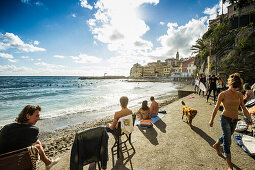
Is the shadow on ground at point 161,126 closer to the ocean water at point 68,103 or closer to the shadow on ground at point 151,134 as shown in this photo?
the shadow on ground at point 151,134

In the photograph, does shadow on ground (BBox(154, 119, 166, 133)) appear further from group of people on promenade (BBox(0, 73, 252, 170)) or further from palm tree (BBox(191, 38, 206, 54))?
palm tree (BBox(191, 38, 206, 54))

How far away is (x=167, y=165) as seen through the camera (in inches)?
99.3

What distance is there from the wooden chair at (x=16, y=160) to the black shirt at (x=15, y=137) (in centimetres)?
61

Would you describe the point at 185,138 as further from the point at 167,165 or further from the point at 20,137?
the point at 20,137

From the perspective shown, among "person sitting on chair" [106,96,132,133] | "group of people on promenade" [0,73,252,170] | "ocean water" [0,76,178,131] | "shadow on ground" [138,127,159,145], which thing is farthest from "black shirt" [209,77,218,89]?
"person sitting on chair" [106,96,132,133]

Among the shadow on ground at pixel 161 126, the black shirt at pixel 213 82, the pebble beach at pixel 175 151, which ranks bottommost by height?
the shadow on ground at pixel 161 126

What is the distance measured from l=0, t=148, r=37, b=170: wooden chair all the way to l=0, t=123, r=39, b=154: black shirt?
0.61m

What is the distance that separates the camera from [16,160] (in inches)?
59.7

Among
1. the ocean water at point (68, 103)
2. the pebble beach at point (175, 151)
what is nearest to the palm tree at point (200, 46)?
the ocean water at point (68, 103)

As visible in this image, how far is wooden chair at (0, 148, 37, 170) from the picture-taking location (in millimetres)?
1447

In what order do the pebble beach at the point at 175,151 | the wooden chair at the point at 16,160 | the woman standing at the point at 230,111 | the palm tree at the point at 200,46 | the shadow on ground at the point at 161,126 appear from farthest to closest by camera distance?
1. the palm tree at the point at 200,46
2. the shadow on ground at the point at 161,126
3. the pebble beach at the point at 175,151
4. the woman standing at the point at 230,111
5. the wooden chair at the point at 16,160

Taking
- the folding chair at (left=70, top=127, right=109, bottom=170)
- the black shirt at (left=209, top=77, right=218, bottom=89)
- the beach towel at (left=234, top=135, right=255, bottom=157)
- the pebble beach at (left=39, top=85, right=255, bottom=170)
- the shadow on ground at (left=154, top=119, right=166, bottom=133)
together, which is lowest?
the shadow on ground at (left=154, top=119, right=166, bottom=133)

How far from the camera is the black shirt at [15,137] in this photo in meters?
1.92

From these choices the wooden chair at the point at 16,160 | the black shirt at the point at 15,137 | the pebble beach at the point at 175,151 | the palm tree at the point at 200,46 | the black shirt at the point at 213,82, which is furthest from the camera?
the palm tree at the point at 200,46
